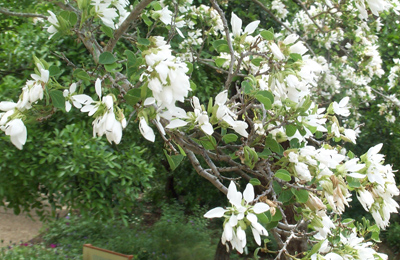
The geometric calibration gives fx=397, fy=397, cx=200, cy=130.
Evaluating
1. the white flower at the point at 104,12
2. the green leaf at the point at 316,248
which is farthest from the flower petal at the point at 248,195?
the white flower at the point at 104,12

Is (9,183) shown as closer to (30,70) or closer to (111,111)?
(30,70)

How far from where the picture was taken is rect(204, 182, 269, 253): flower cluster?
3.04 feet

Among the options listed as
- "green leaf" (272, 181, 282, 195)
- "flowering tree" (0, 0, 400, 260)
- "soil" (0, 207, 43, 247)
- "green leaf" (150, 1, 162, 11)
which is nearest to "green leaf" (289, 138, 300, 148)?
"flowering tree" (0, 0, 400, 260)

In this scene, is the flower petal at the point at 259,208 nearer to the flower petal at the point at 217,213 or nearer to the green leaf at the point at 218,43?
the flower petal at the point at 217,213

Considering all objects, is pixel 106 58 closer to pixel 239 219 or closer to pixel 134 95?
pixel 134 95

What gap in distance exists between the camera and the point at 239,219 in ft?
3.11

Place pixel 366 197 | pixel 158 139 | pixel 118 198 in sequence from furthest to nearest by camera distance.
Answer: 1. pixel 158 139
2. pixel 118 198
3. pixel 366 197

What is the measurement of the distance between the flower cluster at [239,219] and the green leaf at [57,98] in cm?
50

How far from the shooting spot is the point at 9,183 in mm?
2258

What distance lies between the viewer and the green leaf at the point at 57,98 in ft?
3.50

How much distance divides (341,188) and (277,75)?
36 centimetres

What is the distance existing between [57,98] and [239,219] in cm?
58

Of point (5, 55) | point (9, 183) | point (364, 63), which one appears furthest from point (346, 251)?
point (364, 63)

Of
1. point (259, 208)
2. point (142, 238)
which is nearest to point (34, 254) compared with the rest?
point (142, 238)
